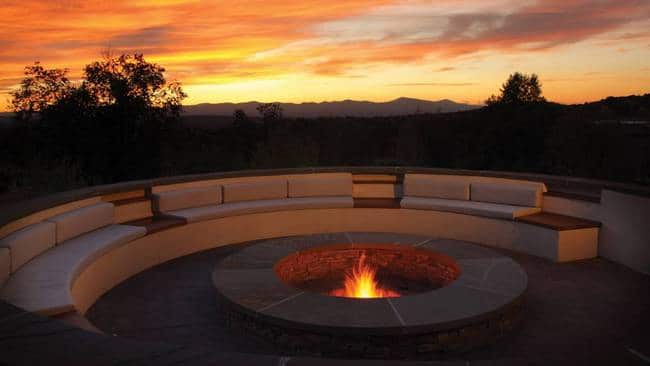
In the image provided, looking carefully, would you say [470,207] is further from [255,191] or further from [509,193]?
[255,191]

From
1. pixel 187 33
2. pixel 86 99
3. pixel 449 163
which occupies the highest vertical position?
pixel 187 33

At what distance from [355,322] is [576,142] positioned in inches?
974

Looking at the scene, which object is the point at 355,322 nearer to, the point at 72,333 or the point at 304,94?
the point at 72,333

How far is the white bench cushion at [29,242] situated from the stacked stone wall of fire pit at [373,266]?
2.77 m

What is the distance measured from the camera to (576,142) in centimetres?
2606

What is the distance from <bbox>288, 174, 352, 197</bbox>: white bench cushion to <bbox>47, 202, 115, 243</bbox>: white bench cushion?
124 inches

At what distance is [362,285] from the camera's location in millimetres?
6488

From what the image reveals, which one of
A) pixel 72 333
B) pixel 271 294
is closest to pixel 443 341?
pixel 271 294

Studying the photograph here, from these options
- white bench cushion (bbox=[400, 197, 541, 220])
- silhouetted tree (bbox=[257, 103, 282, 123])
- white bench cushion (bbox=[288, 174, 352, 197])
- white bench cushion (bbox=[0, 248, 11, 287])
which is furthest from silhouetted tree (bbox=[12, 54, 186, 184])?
white bench cushion (bbox=[0, 248, 11, 287])

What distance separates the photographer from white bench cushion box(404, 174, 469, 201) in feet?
29.5

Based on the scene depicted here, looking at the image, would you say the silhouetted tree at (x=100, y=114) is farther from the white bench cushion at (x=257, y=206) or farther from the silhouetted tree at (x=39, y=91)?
the white bench cushion at (x=257, y=206)

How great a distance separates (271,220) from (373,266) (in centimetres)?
212

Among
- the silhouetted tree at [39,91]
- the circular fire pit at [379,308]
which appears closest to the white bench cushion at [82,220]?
the circular fire pit at [379,308]

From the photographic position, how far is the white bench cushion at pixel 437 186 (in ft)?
29.5
